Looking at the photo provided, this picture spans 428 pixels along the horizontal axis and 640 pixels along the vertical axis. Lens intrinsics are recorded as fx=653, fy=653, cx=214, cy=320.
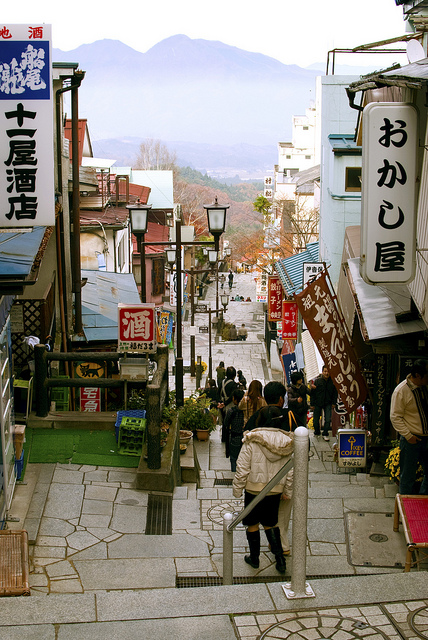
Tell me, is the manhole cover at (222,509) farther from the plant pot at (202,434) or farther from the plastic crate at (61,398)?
the plant pot at (202,434)

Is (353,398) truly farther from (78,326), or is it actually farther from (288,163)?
(288,163)

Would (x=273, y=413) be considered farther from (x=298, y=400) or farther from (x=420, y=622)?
(x=298, y=400)

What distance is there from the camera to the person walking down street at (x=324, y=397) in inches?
571

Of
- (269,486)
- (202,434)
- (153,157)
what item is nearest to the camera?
(269,486)

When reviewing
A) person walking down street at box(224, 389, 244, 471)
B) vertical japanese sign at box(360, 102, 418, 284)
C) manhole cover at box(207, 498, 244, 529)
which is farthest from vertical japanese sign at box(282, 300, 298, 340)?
vertical japanese sign at box(360, 102, 418, 284)

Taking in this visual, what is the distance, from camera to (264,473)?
655 centimetres

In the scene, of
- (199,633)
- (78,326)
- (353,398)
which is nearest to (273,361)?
(78,326)

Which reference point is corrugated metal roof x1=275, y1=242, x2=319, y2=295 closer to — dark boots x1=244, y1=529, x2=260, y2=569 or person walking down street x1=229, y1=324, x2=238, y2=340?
dark boots x1=244, y1=529, x2=260, y2=569

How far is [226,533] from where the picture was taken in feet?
19.8

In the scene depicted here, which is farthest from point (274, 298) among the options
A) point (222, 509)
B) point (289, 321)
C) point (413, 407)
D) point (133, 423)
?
point (413, 407)

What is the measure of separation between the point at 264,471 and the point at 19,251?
370 cm

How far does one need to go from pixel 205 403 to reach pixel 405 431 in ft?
26.5

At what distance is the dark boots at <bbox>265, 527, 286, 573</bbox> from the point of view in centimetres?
673

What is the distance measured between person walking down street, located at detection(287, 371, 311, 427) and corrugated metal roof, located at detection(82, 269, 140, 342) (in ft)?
17.6
